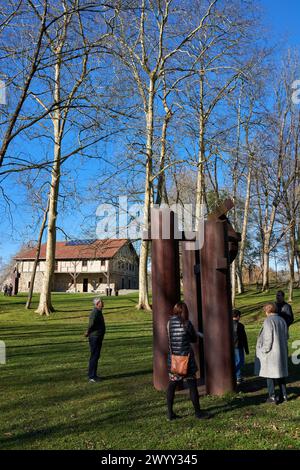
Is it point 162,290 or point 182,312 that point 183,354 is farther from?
point 162,290

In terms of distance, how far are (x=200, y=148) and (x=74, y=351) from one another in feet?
48.9

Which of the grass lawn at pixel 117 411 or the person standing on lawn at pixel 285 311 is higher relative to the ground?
the person standing on lawn at pixel 285 311

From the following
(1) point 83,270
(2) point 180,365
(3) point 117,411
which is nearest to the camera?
(2) point 180,365

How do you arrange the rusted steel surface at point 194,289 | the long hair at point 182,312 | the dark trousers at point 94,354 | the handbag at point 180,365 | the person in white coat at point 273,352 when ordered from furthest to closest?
the rusted steel surface at point 194,289
the dark trousers at point 94,354
the person in white coat at point 273,352
the long hair at point 182,312
the handbag at point 180,365

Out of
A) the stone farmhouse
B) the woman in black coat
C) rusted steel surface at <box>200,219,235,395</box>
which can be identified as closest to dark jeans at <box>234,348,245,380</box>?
rusted steel surface at <box>200,219,235,395</box>

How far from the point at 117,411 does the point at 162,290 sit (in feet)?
7.53

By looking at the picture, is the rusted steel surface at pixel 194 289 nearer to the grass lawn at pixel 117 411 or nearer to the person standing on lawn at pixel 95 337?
the grass lawn at pixel 117 411

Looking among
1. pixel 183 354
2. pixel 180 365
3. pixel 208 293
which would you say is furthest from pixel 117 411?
pixel 208 293

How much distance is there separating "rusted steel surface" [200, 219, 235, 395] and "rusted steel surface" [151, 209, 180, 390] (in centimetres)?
56

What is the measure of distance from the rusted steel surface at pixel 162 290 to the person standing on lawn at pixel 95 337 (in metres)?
1.46

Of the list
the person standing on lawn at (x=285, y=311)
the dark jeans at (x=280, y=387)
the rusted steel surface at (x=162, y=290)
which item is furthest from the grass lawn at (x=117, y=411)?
the person standing on lawn at (x=285, y=311)

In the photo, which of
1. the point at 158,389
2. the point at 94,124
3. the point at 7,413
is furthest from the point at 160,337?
the point at 94,124

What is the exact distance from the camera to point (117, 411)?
7180mm

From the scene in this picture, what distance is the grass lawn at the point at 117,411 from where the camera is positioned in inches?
226
